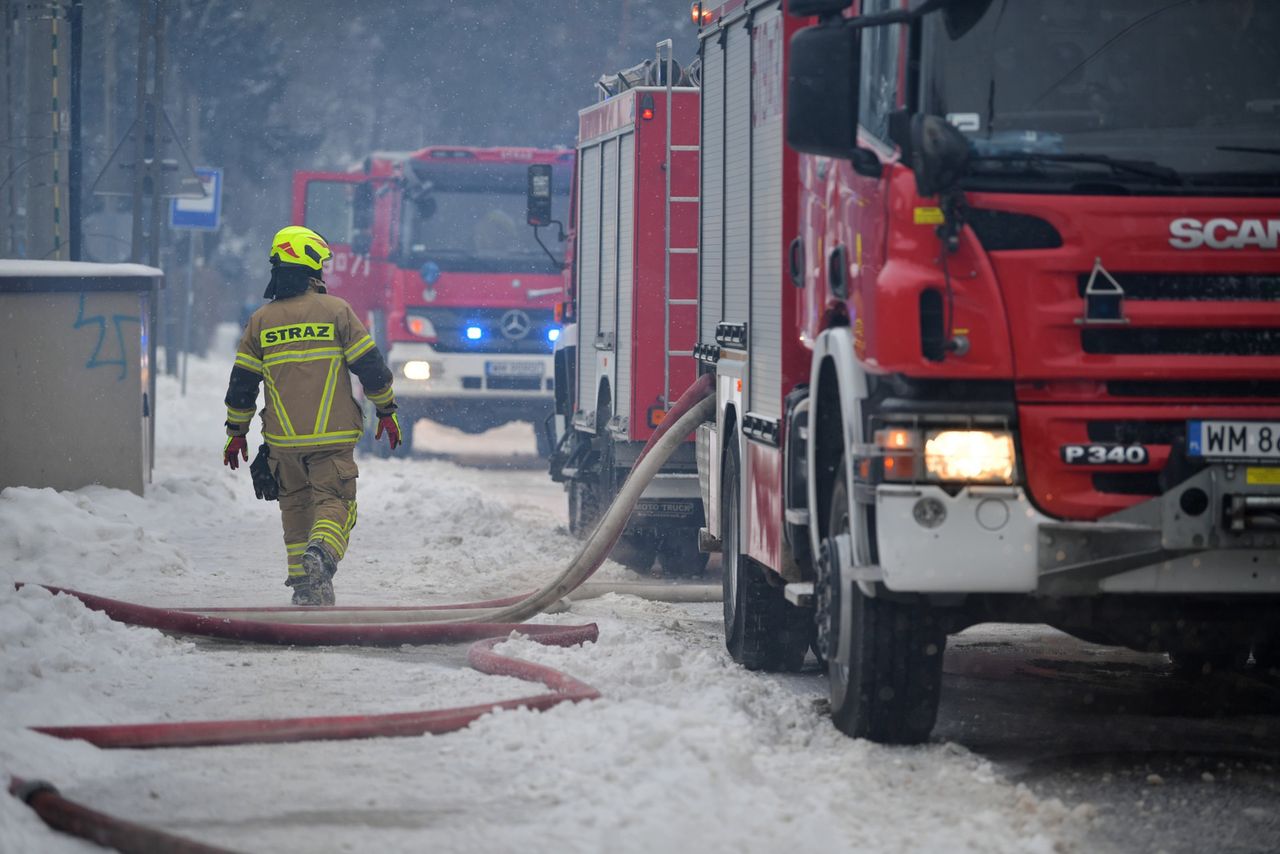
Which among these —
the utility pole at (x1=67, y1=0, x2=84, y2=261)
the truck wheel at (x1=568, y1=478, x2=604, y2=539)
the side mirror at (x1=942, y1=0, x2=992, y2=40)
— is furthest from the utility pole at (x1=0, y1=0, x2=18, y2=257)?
the side mirror at (x1=942, y1=0, x2=992, y2=40)

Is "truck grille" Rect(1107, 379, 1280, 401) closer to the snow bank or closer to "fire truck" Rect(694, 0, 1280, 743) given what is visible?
"fire truck" Rect(694, 0, 1280, 743)

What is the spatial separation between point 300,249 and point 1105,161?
5171mm

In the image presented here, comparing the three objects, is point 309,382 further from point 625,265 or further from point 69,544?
A: point 625,265

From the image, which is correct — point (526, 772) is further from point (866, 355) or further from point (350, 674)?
point (350, 674)

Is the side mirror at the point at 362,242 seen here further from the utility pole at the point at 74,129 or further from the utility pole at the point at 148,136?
the utility pole at the point at 74,129

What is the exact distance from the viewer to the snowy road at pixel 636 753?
219 inches

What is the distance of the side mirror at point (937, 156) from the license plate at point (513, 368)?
15.9 meters

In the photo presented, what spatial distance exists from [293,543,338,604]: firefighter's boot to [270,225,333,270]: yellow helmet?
4.59ft

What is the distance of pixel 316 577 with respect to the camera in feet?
33.7

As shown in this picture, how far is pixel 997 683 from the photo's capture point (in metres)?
8.73

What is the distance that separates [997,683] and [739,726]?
236 cm

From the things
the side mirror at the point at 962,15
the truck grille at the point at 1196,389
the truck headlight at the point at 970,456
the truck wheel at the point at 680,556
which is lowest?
the truck wheel at the point at 680,556

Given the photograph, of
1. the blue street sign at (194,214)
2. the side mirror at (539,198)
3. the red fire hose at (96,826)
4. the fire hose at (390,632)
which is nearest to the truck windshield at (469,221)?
the blue street sign at (194,214)

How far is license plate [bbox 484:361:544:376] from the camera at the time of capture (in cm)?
2209
